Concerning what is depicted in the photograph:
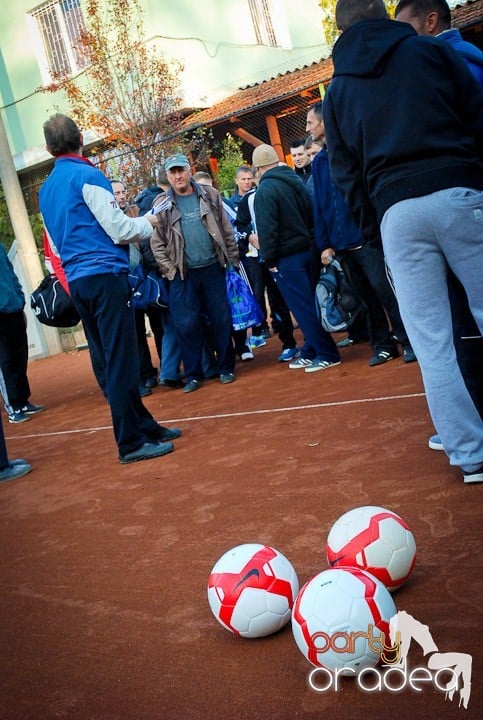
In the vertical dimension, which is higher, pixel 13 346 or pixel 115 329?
pixel 115 329

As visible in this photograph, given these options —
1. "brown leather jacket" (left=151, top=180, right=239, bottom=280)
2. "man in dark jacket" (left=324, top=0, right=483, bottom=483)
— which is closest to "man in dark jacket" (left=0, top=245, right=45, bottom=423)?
"brown leather jacket" (left=151, top=180, right=239, bottom=280)

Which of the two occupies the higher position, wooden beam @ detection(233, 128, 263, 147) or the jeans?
wooden beam @ detection(233, 128, 263, 147)

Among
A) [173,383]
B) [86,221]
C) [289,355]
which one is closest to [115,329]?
[86,221]

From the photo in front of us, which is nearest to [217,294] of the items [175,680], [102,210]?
[102,210]

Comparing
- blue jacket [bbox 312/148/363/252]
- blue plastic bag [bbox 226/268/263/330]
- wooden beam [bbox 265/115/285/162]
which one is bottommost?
blue plastic bag [bbox 226/268/263/330]

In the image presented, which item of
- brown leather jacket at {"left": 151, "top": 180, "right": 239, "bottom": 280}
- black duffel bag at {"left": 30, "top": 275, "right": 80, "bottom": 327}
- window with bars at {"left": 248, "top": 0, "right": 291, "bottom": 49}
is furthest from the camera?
window with bars at {"left": 248, "top": 0, "right": 291, "bottom": 49}

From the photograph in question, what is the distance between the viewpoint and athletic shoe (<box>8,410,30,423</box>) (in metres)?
9.95

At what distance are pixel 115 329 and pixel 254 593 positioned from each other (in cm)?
316

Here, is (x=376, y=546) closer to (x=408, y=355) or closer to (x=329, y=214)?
(x=408, y=355)

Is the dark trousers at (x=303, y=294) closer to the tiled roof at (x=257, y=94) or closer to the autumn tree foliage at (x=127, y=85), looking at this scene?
the tiled roof at (x=257, y=94)

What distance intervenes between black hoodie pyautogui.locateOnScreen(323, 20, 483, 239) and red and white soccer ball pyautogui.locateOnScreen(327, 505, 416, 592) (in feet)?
4.81

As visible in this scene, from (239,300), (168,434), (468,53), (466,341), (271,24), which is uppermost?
(271,24)

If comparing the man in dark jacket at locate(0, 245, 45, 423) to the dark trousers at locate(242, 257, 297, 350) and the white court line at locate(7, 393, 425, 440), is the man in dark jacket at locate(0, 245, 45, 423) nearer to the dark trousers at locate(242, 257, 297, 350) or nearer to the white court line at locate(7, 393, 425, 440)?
the white court line at locate(7, 393, 425, 440)

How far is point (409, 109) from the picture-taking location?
355 centimetres
